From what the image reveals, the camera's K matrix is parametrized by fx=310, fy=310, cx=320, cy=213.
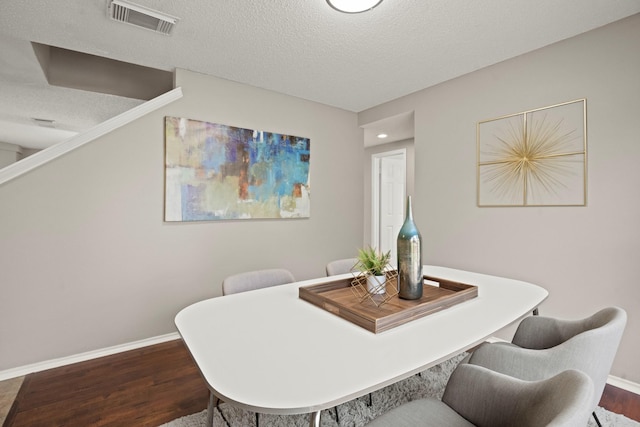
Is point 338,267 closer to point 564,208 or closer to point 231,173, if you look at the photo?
point 231,173

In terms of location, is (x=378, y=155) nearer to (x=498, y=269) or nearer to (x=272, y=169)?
(x=272, y=169)

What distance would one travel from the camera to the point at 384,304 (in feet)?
4.37

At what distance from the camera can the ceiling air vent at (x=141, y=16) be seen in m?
1.87

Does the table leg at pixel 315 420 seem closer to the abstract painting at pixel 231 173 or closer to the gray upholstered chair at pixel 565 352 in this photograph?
the gray upholstered chair at pixel 565 352

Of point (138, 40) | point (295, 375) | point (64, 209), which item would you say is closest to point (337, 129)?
point (138, 40)

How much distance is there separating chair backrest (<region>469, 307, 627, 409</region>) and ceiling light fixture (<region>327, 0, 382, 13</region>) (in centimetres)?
186

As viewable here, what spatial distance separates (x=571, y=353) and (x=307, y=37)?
228 centimetres

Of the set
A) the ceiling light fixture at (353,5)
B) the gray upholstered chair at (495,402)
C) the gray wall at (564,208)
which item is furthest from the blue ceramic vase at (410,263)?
the gray wall at (564,208)

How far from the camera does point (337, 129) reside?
3.81m

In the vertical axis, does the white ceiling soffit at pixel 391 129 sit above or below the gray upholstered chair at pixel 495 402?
above

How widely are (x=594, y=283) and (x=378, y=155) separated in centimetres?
349

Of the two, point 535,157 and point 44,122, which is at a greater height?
point 44,122

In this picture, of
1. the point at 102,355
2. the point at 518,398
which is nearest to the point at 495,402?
the point at 518,398

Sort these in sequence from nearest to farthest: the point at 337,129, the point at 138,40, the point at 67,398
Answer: the point at 67,398
the point at 138,40
the point at 337,129
